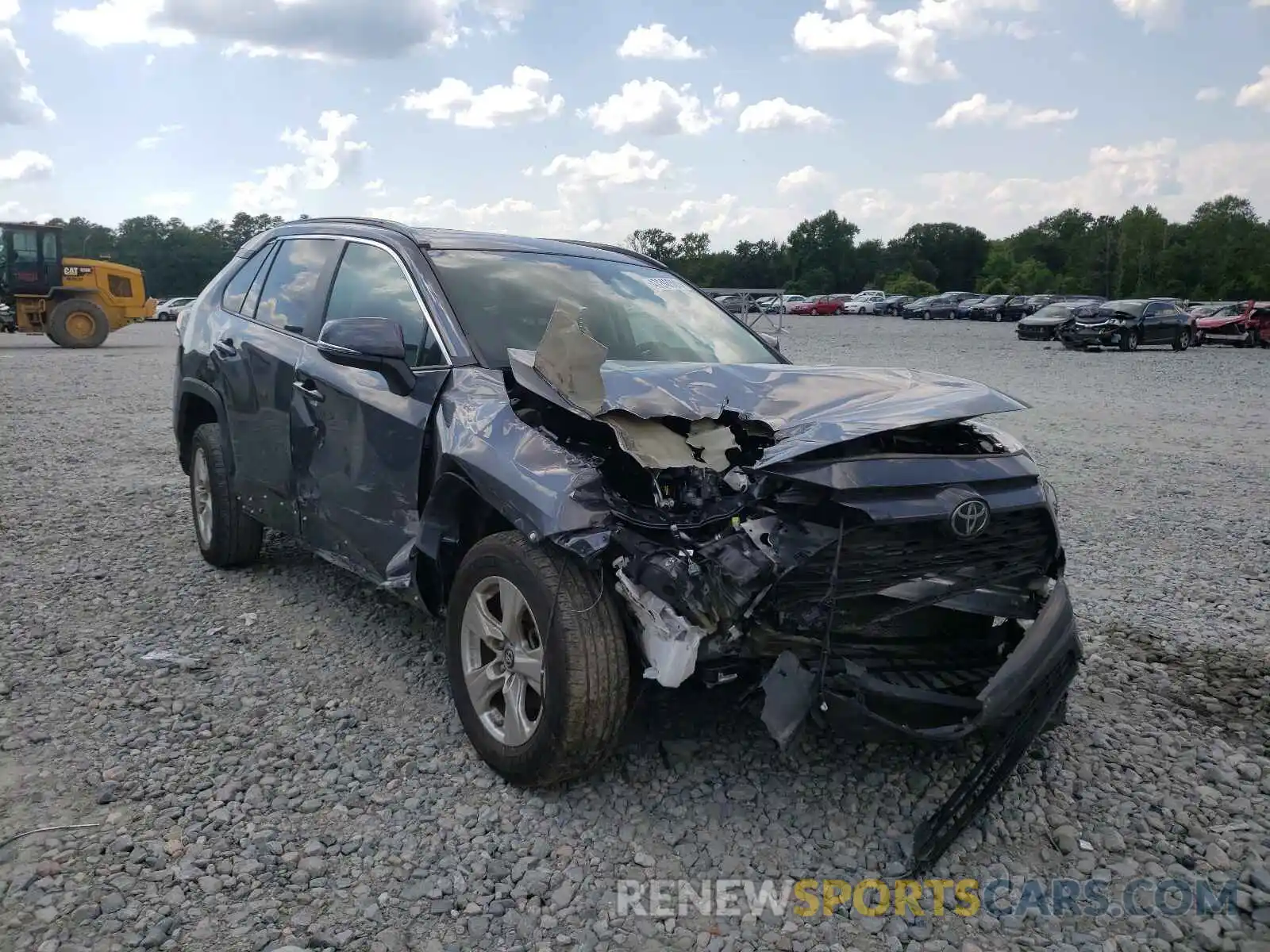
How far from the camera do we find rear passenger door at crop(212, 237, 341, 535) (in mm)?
4496

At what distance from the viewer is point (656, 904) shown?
2.67 m

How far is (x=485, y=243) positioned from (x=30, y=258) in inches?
945

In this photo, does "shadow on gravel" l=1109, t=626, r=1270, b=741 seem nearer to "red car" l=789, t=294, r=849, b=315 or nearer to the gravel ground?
the gravel ground

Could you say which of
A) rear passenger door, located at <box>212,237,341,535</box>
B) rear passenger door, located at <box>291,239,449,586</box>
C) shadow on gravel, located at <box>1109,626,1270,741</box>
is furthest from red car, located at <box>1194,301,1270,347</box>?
rear passenger door, located at <box>291,239,449,586</box>

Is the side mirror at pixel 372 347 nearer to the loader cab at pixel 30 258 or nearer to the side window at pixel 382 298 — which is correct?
the side window at pixel 382 298

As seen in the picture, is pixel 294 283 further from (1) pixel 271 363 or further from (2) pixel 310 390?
(2) pixel 310 390

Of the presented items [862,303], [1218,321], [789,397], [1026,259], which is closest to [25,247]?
[789,397]

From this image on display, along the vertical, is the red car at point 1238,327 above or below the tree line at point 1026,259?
below

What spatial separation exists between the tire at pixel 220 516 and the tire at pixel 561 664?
2.50 m

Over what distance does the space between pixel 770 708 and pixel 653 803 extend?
2.05 feet

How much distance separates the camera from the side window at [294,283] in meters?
4.63

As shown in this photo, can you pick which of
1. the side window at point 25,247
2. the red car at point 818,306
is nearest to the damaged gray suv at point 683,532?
the side window at point 25,247

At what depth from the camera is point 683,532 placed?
2.85 meters

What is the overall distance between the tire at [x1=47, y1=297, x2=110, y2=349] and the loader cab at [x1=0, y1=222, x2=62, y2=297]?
0.61 metres
